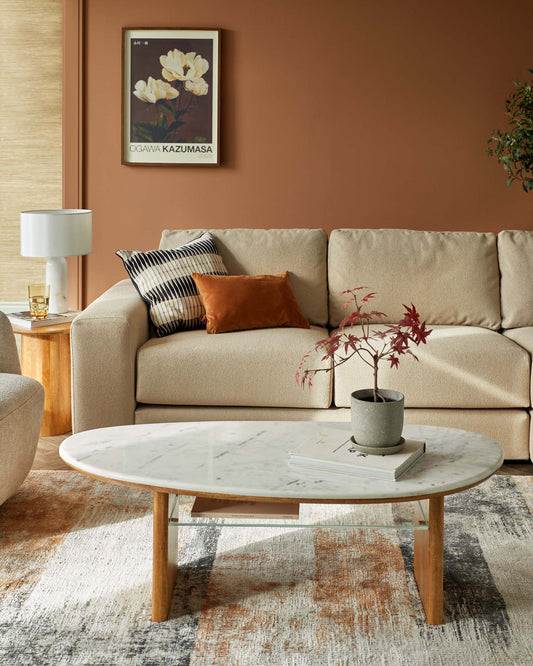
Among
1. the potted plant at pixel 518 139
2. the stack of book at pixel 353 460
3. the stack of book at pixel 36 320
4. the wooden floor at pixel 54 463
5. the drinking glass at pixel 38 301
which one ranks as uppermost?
the potted plant at pixel 518 139

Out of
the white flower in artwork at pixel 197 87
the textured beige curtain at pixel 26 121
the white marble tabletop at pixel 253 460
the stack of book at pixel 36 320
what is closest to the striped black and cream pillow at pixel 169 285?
the stack of book at pixel 36 320

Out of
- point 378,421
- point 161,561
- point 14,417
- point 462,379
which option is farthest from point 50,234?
point 378,421

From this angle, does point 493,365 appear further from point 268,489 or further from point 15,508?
point 15,508

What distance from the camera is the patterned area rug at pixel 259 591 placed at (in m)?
1.92

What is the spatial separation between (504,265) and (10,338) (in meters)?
2.27

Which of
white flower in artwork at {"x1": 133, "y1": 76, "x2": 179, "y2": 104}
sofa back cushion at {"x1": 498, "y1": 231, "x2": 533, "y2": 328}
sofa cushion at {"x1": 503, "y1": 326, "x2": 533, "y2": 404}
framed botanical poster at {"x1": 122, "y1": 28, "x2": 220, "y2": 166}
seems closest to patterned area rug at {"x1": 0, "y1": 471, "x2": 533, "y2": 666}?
sofa cushion at {"x1": 503, "y1": 326, "x2": 533, "y2": 404}

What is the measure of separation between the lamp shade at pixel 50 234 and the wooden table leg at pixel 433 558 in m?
2.28

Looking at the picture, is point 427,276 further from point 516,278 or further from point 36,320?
point 36,320

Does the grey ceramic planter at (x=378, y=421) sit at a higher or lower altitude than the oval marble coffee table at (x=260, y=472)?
higher

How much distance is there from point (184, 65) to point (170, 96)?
0.19 m

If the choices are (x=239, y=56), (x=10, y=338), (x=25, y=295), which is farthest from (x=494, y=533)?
(x=25, y=295)

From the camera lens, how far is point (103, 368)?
3.16m

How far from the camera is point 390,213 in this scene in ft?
15.3

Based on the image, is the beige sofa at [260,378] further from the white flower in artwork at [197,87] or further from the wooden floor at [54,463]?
the white flower in artwork at [197,87]
